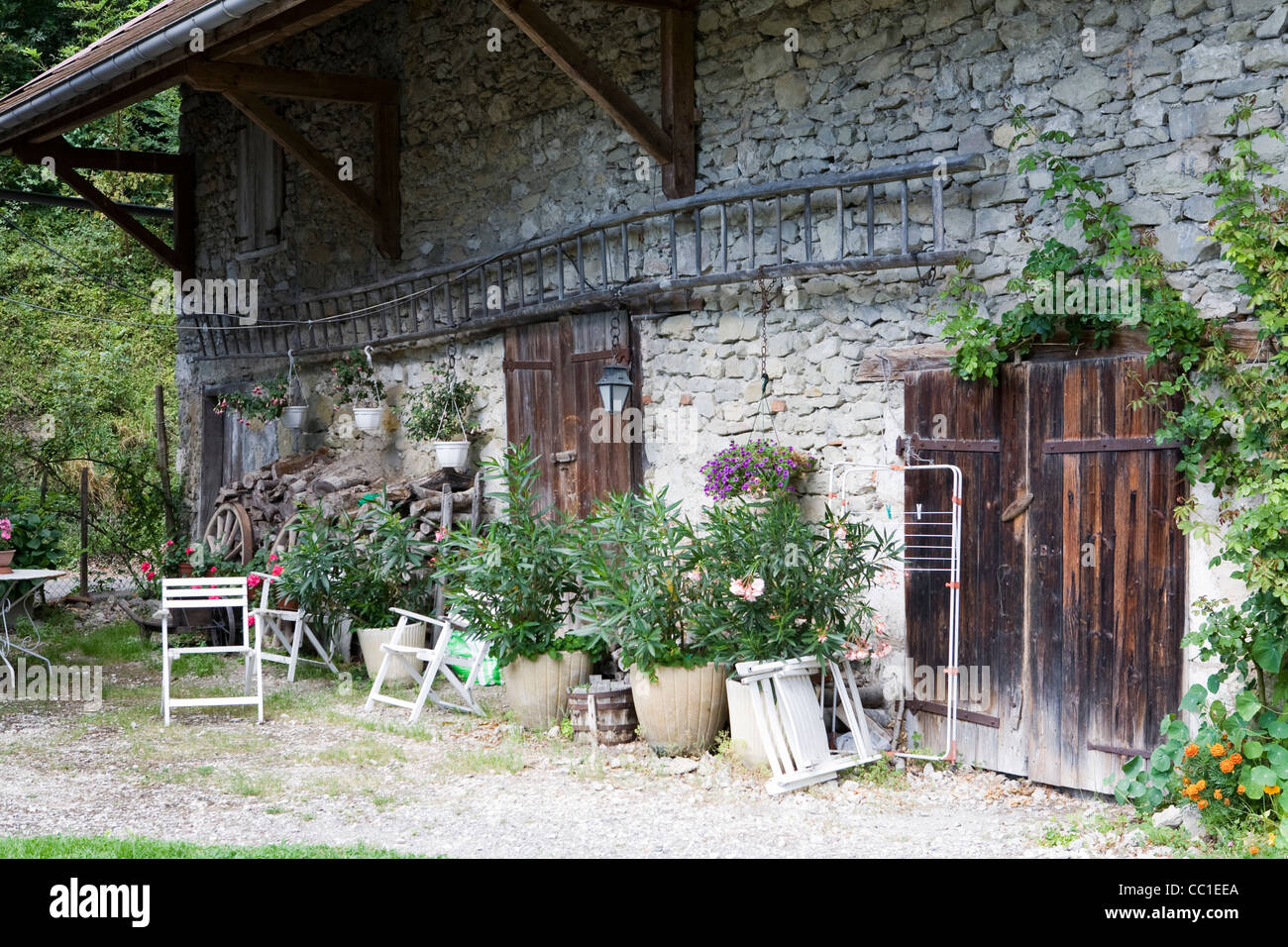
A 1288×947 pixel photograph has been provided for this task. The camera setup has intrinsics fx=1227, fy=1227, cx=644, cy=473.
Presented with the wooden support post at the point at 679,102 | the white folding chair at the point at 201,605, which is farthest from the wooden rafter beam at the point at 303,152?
the white folding chair at the point at 201,605

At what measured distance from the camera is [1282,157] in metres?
4.75

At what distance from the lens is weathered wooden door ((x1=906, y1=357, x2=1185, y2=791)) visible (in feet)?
16.7

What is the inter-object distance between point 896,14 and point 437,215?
4.22 meters

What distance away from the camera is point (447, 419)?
8648mm

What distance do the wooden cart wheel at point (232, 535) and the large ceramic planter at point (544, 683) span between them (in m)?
3.40

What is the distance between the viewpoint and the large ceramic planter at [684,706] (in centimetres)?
583

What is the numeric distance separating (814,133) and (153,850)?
14.8 feet

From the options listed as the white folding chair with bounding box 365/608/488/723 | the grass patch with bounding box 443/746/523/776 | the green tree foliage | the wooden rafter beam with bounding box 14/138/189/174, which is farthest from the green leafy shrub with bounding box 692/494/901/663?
the green tree foliage

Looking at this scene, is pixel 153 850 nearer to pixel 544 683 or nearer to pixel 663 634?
pixel 544 683

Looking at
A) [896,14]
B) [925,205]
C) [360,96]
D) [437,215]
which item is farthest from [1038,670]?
[360,96]

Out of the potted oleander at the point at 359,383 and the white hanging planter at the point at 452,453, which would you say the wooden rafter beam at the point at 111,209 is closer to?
the potted oleander at the point at 359,383

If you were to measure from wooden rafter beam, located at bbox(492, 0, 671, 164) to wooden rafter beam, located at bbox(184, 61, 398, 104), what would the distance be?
253cm

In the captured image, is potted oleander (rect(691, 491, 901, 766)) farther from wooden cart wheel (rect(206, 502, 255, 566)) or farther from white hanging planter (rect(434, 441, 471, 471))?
wooden cart wheel (rect(206, 502, 255, 566))

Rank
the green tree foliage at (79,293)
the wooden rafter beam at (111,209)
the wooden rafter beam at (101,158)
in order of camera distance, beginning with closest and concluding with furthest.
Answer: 1. the wooden rafter beam at (101,158)
2. the wooden rafter beam at (111,209)
3. the green tree foliage at (79,293)
